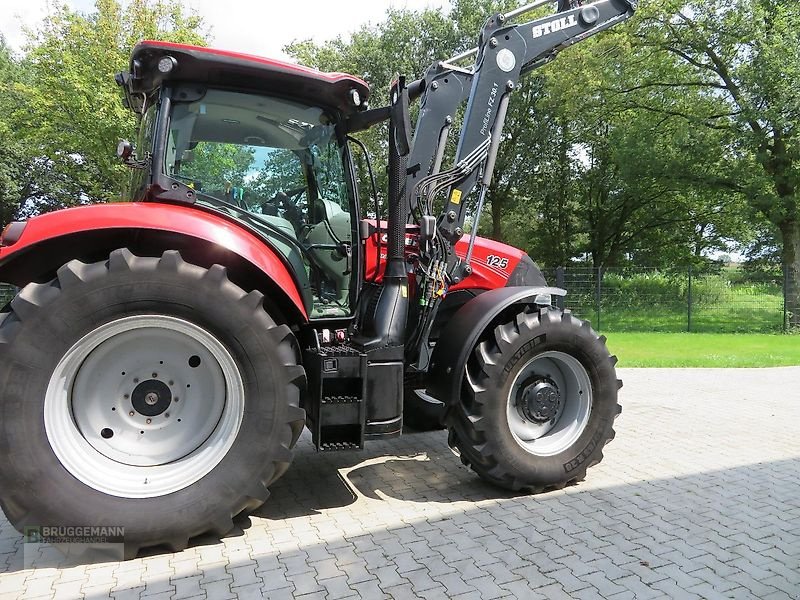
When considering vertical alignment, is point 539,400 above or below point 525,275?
below

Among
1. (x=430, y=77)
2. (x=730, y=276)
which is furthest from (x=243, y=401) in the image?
(x=730, y=276)

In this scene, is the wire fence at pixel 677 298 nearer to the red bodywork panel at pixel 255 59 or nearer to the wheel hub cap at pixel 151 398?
the red bodywork panel at pixel 255 59

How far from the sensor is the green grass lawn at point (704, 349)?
1051 centimetres

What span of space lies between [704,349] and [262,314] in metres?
11.8

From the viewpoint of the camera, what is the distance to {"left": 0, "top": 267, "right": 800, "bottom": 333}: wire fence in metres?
16.5

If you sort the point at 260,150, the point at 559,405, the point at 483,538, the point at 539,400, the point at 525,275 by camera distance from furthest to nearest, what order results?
the point at 525,275
the point at 559,405
the point at 539,400
the point at 260,150
the point at 483,538

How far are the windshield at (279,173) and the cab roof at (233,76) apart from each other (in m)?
0.08

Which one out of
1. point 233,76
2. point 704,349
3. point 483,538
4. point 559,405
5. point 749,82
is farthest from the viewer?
point 749,82

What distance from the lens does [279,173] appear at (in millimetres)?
3852

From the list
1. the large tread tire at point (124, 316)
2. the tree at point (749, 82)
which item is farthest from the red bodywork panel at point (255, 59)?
the tree at point (749, 82)

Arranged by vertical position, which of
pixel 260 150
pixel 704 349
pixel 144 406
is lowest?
pixel 704 349

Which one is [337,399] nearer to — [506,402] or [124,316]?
[506,402]

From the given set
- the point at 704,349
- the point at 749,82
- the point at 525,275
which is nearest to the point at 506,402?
the point at 525,275

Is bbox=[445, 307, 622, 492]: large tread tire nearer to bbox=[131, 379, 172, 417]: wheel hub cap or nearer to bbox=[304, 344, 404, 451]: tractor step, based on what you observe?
bbox=[304, 344, 404, 451]: tractor step
